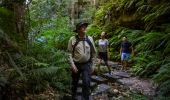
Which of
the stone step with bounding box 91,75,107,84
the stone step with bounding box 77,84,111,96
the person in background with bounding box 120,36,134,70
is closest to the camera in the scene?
the stone step with bounding box 77,84,111,96

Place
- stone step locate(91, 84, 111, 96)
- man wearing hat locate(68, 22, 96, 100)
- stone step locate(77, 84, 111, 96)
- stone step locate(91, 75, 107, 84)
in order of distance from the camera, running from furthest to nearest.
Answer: stone step locate(91, 75, 107, 84) < stone step locate(91, 84, 111, 96) < stone step locate(77, 84, 111, 96) < man wearing hat locate(68, 22, 96, 100)

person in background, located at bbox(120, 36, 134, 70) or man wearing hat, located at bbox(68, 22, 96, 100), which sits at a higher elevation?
man wearing hat, located at bbox(68, 22, 96, 100)

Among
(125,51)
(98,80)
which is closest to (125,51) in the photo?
(125,51)

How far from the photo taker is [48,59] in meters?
8.61

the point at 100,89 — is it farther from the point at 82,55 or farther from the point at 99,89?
the point at 82,55

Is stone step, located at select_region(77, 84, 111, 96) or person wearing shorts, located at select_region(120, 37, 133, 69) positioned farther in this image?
person wearing shorts, located at select_region(120, 37, 133, 69)

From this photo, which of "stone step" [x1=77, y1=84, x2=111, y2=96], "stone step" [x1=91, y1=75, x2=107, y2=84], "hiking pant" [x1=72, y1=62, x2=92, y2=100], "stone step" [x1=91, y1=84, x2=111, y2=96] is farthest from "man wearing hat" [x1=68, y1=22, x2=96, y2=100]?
"stone step" [x1=91, y1=75, x2=107, y2=84]

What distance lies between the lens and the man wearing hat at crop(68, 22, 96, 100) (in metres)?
6.63

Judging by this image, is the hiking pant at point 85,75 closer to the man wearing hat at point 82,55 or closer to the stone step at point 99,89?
the man wearing hat at point 82,55

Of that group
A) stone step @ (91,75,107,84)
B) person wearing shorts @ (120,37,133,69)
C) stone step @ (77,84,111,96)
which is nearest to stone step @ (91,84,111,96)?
stone step @ (77,84,111,96)

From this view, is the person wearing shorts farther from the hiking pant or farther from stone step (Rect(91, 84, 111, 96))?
the hiking pant

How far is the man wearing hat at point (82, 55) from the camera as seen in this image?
21.8ft

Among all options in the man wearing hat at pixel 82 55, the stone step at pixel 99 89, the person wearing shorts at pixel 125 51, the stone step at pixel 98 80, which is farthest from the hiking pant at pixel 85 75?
the person wearing shorts at pixel 125 51

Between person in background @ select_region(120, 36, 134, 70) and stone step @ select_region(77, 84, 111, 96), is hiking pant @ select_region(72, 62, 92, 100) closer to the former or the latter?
stone step @ select_region(77, 84, 111, 96)
